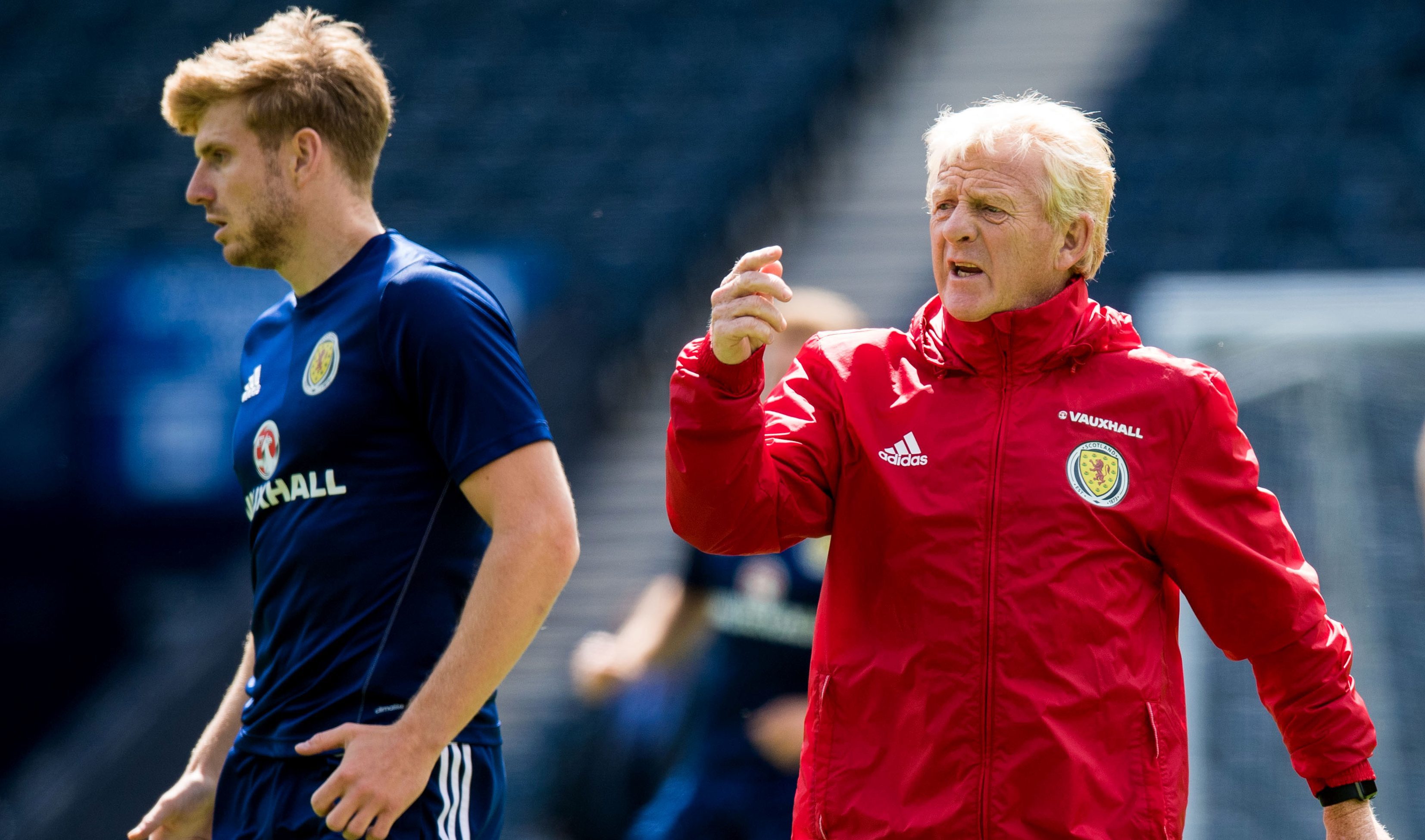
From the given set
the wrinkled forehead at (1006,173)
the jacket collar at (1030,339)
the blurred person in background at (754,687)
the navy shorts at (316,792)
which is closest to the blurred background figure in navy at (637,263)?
the blurred person in background at (754,687)

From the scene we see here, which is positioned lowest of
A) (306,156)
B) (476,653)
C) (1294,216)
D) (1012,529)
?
(476,653)

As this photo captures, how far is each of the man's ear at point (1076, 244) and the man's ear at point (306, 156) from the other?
114 centimetres

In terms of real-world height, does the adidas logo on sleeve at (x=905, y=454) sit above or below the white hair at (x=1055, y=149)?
below

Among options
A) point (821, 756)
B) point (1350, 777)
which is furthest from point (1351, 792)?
point (821, 756)

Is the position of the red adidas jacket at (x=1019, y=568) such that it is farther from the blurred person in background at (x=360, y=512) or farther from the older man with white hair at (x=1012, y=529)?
the blurred person in background at (x=360, y=512)

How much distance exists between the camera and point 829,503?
82.0 inches

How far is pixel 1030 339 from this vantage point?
2016 mm

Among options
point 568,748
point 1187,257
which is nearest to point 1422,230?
point 1187,257

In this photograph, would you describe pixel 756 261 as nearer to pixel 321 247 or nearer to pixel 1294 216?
pixel 321 247

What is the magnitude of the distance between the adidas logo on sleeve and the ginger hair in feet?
3.18

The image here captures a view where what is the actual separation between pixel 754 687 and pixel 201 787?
3.64 feet

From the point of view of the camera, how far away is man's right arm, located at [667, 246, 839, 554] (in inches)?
73.1

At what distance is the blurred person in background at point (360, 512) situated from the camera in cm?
192

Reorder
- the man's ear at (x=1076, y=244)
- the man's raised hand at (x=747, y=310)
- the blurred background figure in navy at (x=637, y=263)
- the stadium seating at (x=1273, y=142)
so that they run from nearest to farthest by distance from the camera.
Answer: the man's raised hand at (x=747, y=310) < the man's ear at (x=1076, y=244) < the blurred background figure in navy at (x=637, y=263) < the stadium seating at (x=1273, y=142)
